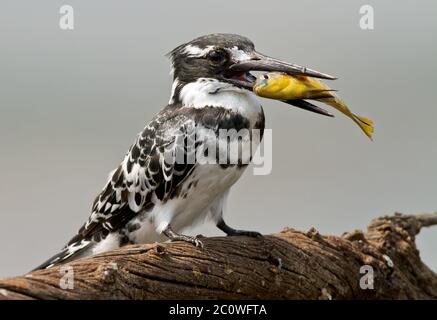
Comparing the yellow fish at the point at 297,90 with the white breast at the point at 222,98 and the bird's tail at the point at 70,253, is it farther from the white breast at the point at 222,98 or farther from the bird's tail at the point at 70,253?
the bird's tail at the point at 70,253

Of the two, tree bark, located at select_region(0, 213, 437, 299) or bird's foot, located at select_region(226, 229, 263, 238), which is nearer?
tree bark, located at select_region(0, 213, 437, 299)

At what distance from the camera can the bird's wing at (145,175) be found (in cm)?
438

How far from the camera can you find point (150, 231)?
14.9 feet

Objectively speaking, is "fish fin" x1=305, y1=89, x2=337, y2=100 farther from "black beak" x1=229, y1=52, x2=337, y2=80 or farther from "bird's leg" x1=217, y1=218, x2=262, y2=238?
"bird's leg" x1=217, y1=218, x2=262, y2=238

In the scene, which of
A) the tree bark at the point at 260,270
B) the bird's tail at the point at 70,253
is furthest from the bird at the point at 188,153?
the tree bark at the point at 260,270

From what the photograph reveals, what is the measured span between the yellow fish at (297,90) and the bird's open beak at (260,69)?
4 cm

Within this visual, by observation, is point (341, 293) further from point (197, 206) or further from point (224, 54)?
point (224, 54)

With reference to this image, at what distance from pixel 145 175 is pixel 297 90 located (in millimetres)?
908

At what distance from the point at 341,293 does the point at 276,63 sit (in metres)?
1.24

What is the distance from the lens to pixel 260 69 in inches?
172

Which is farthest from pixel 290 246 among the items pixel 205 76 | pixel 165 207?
pixel 205 76

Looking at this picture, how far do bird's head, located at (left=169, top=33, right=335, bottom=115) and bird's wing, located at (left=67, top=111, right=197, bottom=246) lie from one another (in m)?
0.26

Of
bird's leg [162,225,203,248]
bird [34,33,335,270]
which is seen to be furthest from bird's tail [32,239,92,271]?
bird's leg [162,225,203,248]

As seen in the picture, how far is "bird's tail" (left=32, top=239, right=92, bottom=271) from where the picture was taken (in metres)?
4.54
